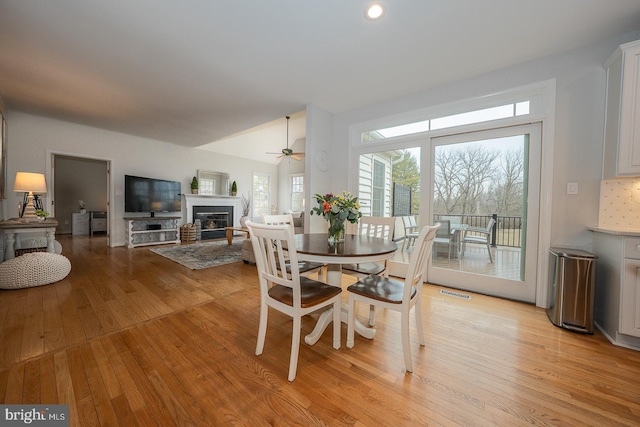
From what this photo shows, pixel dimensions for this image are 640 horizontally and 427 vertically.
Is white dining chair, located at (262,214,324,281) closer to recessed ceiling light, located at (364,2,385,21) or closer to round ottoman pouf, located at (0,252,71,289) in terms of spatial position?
recessed ceiling light, located at (364,2,385,21)

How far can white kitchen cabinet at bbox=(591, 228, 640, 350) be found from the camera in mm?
1719

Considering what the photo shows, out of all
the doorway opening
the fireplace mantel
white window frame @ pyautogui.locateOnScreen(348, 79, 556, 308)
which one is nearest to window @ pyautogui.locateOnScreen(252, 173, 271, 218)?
the fireplace mantel

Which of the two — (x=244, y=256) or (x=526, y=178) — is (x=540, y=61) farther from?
(x=244, y=256)

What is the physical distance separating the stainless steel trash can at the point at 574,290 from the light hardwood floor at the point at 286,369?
107 millimetres

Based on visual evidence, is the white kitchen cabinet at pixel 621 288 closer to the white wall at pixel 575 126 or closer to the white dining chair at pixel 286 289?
the white wall at pixel 575 126

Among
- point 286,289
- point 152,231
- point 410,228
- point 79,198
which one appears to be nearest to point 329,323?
point 286,289

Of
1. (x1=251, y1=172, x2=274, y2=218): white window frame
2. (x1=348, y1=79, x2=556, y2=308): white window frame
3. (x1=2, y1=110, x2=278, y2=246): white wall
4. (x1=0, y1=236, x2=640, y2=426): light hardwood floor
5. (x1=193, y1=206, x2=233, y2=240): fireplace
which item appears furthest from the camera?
(x1=251, y1=172, x2=274, y2=218): white window frame

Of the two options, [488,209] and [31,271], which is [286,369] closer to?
[488,209]

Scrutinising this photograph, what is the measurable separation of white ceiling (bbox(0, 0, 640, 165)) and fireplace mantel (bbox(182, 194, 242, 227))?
3.13 m

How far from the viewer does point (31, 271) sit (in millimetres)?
2771

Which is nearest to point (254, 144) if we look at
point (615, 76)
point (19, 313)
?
point (19, 313)

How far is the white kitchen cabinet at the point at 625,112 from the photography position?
1.84m

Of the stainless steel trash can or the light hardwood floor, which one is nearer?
the light hardwood floor

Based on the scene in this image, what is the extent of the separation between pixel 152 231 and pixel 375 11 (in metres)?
6.27
